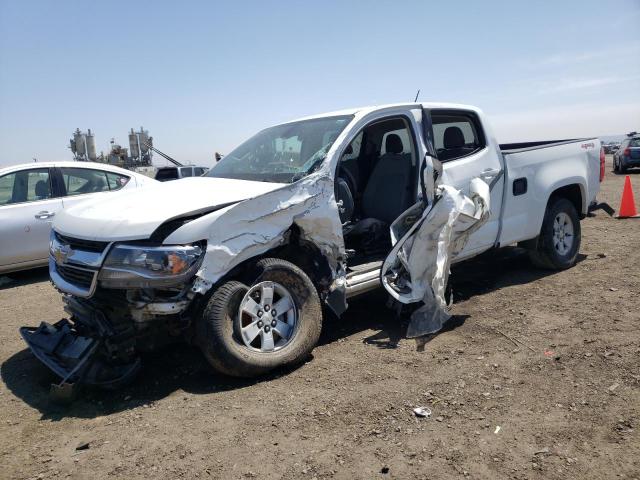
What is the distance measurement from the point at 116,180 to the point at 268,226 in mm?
4869

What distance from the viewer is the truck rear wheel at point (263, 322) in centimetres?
342

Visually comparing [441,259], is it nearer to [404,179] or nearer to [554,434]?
[404,179]

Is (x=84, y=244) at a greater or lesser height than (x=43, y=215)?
greater

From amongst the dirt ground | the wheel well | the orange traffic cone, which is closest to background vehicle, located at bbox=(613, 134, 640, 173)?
the orange traffic cone

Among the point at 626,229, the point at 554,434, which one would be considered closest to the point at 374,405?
the point at 554,434

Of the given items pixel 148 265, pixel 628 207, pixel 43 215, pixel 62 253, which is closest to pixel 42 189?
pixel 43 215

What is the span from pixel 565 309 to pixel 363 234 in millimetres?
2034

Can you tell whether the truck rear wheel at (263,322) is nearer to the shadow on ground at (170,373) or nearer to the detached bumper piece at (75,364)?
the shadow on ground at (170,373)

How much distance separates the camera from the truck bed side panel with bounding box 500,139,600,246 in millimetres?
5473

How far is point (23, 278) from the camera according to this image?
23.8 ft

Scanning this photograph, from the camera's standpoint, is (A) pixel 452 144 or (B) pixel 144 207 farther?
(A) pixel 452 144

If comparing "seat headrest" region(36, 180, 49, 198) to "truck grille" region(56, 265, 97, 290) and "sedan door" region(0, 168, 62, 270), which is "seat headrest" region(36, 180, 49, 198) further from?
"truck grille" region(56, 265, 97, 290)

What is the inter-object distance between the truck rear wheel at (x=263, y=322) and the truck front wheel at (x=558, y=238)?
3.38m

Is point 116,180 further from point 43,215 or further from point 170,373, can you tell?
point 170,373
